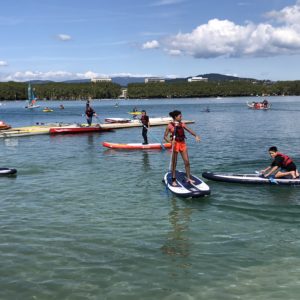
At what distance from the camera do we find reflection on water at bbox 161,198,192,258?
9.61 metres

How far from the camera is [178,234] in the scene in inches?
424

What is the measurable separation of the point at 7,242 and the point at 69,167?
11.5 meters

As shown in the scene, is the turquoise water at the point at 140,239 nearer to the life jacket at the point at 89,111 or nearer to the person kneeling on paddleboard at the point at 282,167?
the person kneeling on paddleboard at the point at 282,167

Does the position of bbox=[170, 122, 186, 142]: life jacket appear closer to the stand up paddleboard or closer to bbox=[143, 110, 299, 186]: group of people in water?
bbox=[143, 110, 299, 186]: group of people in water

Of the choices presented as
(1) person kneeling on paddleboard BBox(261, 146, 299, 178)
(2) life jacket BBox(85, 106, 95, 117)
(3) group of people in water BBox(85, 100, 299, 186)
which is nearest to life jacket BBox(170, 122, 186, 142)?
(3) group of people in water BBox(85, 100, 299, 186)

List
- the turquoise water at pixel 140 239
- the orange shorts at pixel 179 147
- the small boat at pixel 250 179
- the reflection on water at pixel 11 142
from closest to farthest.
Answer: the turquoise water at pixel 140 239, the orange shorts at pixel 179 147, the small boat at pixel 250 179, the reflection on water at pixel 11 142

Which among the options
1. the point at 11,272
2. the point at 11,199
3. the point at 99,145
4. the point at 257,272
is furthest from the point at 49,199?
the point at 99,145

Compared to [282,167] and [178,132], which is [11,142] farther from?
[282,167]

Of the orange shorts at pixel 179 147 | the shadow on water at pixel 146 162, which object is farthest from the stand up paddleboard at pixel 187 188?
the shadow on water at pixel 146 162

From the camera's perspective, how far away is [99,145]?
31.9 meters

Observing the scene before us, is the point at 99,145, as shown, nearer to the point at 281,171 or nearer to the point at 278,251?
the point at 281,171

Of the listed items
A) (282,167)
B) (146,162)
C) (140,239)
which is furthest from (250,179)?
(146,162)

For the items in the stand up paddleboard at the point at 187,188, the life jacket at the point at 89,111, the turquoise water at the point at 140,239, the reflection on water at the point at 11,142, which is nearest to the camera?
the turquoise water at the point at 140,239

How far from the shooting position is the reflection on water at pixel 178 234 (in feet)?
31.5
